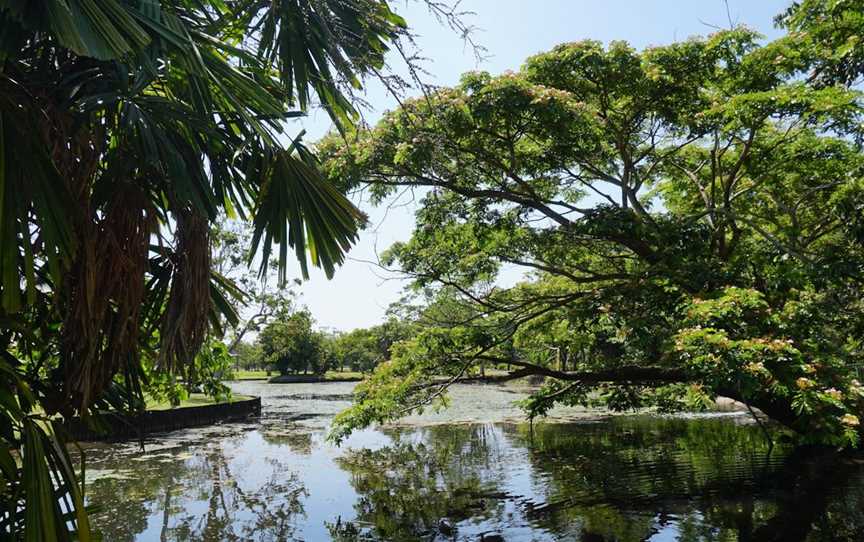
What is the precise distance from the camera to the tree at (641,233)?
5.59 metres

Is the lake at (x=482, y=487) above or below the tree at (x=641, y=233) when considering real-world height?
below

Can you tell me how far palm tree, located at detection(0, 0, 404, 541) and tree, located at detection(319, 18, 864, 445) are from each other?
2.22 m

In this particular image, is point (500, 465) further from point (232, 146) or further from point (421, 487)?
point (232, 146)

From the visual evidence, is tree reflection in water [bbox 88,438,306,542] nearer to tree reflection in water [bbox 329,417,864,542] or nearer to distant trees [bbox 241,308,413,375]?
tree reflection in water [bbox 329,417,864,542]

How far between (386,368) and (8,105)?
6214 millimetres

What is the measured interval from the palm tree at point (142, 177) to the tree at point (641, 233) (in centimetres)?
222

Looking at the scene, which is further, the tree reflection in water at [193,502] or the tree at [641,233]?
the tree reflection in water at [193,502]

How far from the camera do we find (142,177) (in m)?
3.04

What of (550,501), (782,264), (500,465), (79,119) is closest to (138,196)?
(79,119)

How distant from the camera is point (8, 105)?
212cm

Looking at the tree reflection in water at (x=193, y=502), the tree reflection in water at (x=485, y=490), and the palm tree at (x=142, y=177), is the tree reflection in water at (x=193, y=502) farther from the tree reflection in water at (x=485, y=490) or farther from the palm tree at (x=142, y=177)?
the palm tree at (x=142, y=177)

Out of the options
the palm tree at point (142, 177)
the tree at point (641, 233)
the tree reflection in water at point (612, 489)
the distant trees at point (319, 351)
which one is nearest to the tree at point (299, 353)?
the distant trees at point (319, 351)

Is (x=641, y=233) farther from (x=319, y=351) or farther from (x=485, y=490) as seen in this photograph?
(x=319, y=351)

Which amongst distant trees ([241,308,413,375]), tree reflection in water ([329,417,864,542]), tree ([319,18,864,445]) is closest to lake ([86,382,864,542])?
tree reflection in water ([329,417,864,542])
